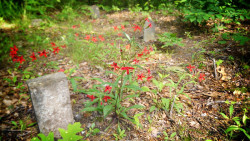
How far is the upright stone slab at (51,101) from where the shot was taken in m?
1.37

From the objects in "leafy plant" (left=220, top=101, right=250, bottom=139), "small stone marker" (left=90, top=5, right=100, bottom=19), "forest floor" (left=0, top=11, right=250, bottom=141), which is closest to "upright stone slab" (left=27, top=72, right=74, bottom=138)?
"forest floor" (left=0, top=11, right=250, bottom=141)

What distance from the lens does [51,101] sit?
1474 millimetres

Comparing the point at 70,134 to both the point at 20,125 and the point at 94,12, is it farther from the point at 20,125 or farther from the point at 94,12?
the point at 94,12

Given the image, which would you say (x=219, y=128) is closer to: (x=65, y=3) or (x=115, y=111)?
(x=115, y=111)

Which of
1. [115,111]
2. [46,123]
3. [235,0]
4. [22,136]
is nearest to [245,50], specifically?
[235,0]

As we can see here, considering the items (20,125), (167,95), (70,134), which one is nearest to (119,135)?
(70,134)

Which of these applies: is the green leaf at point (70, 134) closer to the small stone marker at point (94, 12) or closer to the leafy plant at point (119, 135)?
the leafy plant at point (119, 135)

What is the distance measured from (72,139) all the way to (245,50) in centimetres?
353

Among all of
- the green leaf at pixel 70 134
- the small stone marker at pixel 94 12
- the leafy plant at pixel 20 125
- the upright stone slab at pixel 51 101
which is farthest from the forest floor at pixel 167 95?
the small stone marker at pixel 94 12

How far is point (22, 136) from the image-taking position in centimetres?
171

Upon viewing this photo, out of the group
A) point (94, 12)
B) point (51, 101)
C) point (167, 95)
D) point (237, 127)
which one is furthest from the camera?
point (94, 12)

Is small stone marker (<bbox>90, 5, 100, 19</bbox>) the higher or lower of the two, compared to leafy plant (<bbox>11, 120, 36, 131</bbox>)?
higher

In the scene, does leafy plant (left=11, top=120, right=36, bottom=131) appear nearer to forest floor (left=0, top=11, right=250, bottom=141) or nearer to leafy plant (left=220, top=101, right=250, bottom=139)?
forest floor (left=0, top=11, right=250, bottom=141)

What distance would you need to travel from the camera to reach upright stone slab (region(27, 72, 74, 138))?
1371 millimetres
